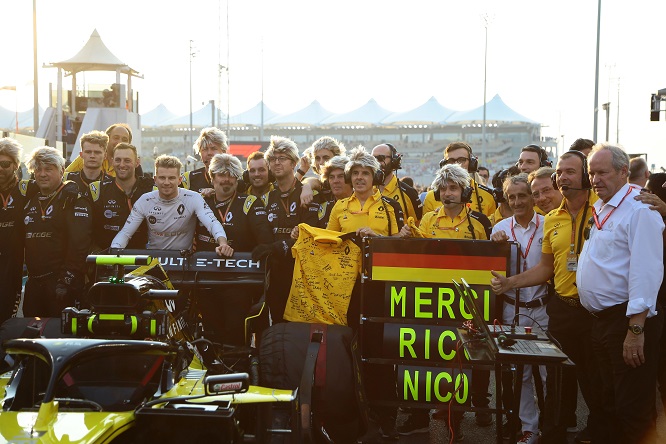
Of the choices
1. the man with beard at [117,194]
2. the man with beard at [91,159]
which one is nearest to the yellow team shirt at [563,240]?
the man with beard at [117,194]

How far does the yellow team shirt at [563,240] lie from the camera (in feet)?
17.9

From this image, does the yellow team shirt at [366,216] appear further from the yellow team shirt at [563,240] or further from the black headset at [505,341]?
the black headset at [505,341]

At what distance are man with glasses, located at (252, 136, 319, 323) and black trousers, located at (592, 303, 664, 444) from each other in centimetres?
293

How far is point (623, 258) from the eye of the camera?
4828 mm

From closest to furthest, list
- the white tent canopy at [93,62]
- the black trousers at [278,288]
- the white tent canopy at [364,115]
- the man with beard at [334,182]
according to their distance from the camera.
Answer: the black trousers at [278,288]
the man with beard at [334,182]
the white tent canopy at [93,62]
the white tent canopy at [364,115]

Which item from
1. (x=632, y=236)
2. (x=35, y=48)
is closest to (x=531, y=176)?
(x=632, y=236)

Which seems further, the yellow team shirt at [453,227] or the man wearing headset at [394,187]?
the man wearing headset at [394,187]

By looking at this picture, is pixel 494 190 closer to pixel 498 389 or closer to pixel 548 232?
pixel 548 232

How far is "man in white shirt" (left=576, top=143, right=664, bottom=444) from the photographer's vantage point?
4.69 meters

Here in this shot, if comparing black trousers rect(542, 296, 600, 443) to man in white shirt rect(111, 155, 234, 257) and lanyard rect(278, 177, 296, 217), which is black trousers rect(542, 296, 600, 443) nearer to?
lanyard rect(278, 177, 296, 217)

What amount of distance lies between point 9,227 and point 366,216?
11.5ft

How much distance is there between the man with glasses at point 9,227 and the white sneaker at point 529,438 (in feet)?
16.0

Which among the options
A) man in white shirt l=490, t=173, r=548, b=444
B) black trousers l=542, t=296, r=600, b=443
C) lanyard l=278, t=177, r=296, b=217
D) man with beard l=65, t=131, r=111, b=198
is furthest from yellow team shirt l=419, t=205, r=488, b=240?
man with beard l=65, t=131, r=111, b=198

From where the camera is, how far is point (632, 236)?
4.76 m
